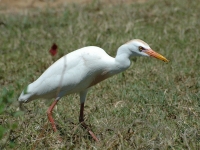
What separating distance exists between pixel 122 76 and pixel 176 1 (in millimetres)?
3060

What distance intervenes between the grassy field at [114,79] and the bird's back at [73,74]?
0.88 ft

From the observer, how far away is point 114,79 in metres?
6.58

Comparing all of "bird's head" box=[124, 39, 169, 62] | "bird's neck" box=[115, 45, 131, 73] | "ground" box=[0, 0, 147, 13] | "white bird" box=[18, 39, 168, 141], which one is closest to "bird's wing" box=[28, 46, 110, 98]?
"white bird" box=[18, 39, 168, 141]

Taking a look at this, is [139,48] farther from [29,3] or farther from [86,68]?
[29,3]

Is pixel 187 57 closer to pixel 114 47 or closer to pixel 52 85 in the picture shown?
pixel 114 47

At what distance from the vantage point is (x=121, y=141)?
4473 mm

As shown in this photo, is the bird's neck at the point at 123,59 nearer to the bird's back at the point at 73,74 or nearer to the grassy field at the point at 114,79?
the bird's back at the point at 73,74

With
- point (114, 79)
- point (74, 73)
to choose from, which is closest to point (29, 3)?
point (114, 79)

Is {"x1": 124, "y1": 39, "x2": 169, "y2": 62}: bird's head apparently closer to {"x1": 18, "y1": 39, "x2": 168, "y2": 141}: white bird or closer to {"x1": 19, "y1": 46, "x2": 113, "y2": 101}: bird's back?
{"x1": 18, "y1": 39, "x2": 168, "y2": 141}: white bird

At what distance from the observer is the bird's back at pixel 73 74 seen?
193 inches

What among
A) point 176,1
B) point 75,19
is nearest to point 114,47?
point 75,19

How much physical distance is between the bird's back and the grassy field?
27 centimetres

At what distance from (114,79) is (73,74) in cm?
170

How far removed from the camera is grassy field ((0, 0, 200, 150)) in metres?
4.60
